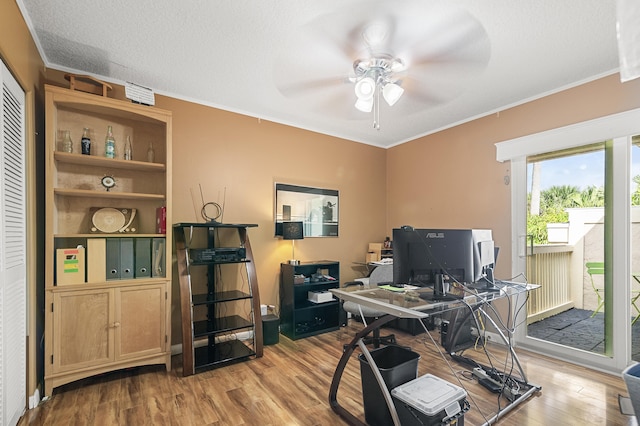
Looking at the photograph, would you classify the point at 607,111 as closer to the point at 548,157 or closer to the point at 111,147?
the point at 548,157

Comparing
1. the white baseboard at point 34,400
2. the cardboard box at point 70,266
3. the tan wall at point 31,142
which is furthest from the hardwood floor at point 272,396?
the cardboard box at point 70,266

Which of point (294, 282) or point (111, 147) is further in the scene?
point (294, 282)

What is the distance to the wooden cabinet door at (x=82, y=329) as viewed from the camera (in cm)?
232

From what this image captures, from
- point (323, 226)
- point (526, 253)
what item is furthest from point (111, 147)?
point (526, 253)

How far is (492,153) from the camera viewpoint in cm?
350

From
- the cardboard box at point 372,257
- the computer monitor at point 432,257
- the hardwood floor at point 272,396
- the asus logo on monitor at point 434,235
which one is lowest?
the hardwood floor at point 272,396

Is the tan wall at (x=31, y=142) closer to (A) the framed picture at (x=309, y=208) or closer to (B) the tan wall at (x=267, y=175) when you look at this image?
(B) the tan wall at (x=267, y=175)

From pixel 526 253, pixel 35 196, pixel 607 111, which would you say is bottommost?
pixel 526 253

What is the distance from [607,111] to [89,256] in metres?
4.47

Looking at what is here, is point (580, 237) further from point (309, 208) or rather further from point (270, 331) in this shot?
point (270, 331)

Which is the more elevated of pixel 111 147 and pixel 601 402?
pixel 111 147

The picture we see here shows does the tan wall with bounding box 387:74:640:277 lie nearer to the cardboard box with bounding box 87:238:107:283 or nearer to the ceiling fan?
the ceiling fan

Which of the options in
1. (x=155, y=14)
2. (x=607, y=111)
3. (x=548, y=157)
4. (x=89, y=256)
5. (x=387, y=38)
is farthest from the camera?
(x=548, y=157)

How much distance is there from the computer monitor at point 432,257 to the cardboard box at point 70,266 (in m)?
2.41
